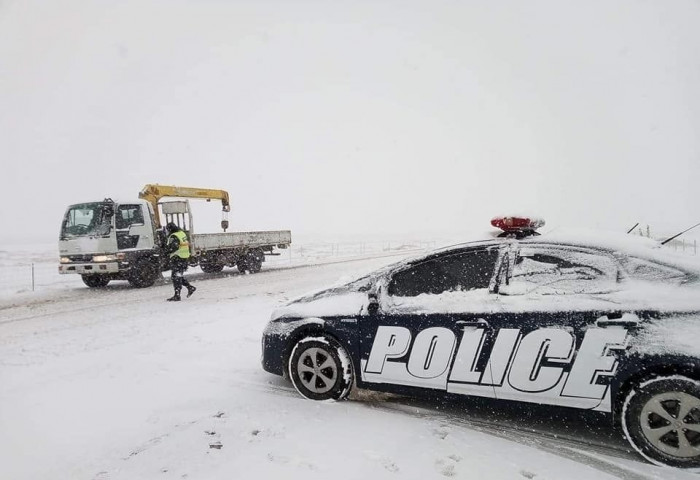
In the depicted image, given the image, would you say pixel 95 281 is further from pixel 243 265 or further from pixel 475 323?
pixel 475 323

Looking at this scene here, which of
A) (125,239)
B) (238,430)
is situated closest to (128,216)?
(125,239)

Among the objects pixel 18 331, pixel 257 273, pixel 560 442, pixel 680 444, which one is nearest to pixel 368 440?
pixel 560 442

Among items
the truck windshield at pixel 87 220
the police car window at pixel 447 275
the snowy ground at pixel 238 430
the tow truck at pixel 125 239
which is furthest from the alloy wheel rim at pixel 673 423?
the truck windshield at pixel 87 220

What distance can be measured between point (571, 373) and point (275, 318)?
2.53 metres

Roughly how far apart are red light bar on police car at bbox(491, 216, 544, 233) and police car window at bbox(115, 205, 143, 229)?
11.4 meters

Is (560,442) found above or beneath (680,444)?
beneath

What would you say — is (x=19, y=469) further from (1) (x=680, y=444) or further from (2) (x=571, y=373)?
(1) (x=680, y=444)

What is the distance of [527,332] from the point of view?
9.76 ft

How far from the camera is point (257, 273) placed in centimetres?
1667

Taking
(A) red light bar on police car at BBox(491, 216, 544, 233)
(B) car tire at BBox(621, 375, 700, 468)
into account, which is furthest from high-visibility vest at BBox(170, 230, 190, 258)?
(B) car tire at BBox(621, 375, 700, 468)

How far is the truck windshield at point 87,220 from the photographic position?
11.6 m

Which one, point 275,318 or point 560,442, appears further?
point 275,318

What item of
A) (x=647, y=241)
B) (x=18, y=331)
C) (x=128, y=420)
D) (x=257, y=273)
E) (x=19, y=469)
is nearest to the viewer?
(x=19, y=469)

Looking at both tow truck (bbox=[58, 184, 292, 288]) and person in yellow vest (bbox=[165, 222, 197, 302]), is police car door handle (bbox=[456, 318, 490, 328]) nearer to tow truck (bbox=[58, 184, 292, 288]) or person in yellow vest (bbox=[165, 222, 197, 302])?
person in yellow vest (bbox=[165, 222, 197, 302])
